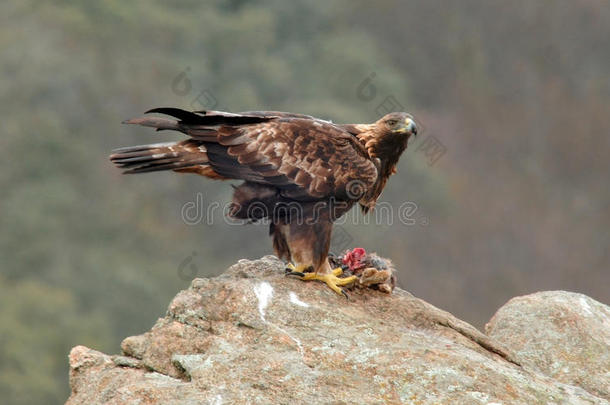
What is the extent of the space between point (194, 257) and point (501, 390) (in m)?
23.3

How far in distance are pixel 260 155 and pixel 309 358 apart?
198cm

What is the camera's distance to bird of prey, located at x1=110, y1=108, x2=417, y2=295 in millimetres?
7312

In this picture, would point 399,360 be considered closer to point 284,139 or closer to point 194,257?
point 284,139

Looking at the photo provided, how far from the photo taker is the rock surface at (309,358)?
18.7 ft

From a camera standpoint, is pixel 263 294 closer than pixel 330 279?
Yes

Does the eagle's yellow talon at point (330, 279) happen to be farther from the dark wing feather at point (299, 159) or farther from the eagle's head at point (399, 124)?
the eagle's head at point (399, 124)

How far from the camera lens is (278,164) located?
7.44 metres

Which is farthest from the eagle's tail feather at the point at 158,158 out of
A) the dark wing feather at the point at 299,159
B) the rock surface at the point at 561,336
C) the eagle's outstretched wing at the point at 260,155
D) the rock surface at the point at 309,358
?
the rock surface at the point at 561,336

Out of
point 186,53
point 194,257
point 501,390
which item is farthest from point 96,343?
point 501,390

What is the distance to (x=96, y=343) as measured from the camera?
27.8 m

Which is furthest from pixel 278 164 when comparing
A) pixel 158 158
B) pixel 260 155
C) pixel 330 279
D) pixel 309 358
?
pixel 309 358

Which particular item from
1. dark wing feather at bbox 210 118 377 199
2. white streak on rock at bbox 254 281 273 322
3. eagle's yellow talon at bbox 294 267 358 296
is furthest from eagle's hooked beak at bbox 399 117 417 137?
white streak on rock at bbox 254 281 273 322

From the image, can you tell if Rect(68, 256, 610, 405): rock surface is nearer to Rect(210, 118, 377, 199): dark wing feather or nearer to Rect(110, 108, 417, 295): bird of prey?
Rect(110, 108, 417, 295): bird of prey

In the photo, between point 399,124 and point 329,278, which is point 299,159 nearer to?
point 399,124
